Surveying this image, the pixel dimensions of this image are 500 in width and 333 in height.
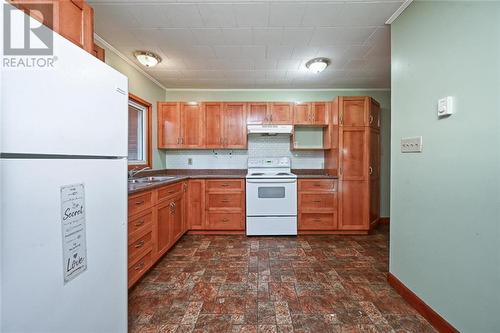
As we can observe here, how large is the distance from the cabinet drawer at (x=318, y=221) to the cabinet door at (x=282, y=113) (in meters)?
1.51

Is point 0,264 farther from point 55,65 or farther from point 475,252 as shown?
point 475,252

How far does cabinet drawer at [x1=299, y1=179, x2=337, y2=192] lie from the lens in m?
3.41

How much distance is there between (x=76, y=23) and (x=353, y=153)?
3.31 m

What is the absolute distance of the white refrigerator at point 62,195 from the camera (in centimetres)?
69

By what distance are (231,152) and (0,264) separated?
11.3ft

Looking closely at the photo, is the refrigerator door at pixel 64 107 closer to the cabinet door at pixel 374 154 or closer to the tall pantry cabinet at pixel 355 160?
the tall pantry cabinet at pixel 355 160

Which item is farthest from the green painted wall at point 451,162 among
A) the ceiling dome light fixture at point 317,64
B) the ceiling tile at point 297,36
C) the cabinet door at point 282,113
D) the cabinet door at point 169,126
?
the cabinet door at point 169,126

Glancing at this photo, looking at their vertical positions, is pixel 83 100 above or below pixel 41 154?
above

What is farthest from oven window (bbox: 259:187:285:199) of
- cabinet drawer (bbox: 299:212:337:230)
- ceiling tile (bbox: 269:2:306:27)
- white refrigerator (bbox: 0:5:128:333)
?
white refrigerator (bbox: 0:5:128:333)

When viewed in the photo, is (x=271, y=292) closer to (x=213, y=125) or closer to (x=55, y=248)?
(x=55, y=248)

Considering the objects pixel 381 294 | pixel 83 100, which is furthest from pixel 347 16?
pixel 381 294

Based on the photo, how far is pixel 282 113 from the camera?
372 centimetres

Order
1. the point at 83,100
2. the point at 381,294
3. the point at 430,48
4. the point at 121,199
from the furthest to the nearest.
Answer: the point at 381,294
the point at 430,48
the point at 121,199
the point at 83,100

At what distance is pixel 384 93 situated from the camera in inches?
156
